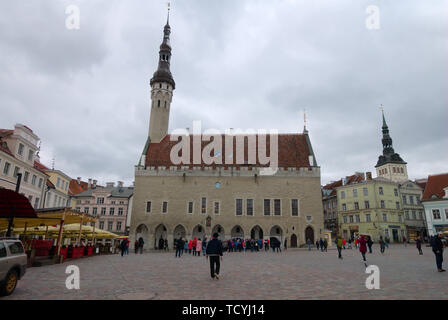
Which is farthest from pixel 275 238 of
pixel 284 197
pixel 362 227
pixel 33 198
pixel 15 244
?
pixel 15 244

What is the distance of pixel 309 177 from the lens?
1469 inches

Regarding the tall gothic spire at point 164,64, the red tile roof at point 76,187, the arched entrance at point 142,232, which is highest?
the tall gothic spire at point 164,64

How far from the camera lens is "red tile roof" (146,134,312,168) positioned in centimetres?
3875

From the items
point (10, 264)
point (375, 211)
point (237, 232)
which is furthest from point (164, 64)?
point (10, 264)

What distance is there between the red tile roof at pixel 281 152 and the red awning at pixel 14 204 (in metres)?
25.8

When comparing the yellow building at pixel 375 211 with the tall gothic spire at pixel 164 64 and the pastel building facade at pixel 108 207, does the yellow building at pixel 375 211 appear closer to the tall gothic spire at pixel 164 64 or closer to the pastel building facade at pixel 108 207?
the tall gothic spire at pixel 164 64

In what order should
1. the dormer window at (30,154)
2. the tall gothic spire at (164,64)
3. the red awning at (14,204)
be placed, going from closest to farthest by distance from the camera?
the red awning at (14,204), the dormer window at (30,154), the tall gothic spire at (164,64)

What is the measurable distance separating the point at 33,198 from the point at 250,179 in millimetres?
25554

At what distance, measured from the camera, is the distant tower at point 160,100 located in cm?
4456

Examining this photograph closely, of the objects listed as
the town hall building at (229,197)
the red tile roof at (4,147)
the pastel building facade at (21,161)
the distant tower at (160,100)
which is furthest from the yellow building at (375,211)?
the red tile roof at (4,147)

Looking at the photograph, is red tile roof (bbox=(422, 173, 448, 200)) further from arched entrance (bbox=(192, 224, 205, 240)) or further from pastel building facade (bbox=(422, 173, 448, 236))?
arched entrance (bbox=(192, 224, 205, 240))

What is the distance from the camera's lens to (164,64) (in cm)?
4747
